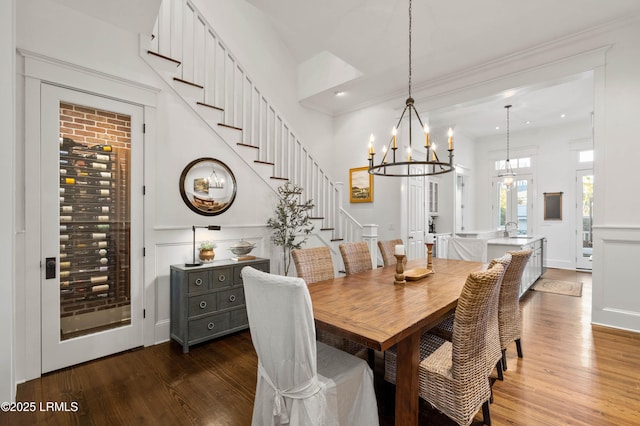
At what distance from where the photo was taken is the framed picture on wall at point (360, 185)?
5.55 metres

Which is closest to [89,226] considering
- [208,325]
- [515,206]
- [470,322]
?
[208,325]

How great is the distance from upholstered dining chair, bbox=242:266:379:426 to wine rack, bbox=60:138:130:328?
2087 mm

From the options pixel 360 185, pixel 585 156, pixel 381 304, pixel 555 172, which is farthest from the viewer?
pixel 555 172

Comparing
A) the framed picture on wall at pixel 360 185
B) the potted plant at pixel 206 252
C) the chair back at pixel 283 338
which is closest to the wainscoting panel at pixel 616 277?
the framed picture on wall at pixel 360 185

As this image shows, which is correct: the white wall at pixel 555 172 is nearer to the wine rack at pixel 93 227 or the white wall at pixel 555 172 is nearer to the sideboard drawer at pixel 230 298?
the sideboard drawer at pixel 230 298

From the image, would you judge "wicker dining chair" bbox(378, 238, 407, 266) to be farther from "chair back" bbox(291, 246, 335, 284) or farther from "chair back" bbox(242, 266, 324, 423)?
"chair back" bbox(242, 266, 324, 423)

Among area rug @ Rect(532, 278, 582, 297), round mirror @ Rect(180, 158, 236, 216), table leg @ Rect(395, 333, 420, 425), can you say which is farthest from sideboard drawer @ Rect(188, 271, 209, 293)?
area rug @ Rect(532, 278, 582, 297)

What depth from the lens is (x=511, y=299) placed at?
98.1 inches

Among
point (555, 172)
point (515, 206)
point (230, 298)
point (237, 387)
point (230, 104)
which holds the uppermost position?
point (230, 104)

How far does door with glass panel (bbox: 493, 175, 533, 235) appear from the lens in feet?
25.0

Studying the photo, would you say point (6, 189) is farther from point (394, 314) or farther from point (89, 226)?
point (394, 314)

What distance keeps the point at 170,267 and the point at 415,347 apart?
262 cm

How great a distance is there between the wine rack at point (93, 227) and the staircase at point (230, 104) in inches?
41.7

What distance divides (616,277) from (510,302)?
203 centimetres
